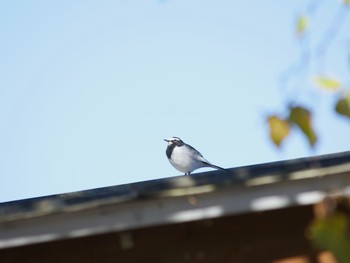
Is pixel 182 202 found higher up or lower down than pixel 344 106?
higher up

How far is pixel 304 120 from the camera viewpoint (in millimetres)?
2109

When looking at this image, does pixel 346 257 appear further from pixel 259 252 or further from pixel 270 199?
pixel 259 252

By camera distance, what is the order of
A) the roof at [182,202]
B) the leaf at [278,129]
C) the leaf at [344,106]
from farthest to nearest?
the roof at [182,202], the leaf at [278,129], the leaf at [344,106]

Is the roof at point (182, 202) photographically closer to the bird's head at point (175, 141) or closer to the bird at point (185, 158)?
the bird at point (185, 158)

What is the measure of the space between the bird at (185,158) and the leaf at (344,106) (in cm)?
1157

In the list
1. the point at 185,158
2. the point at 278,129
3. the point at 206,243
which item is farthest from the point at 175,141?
the point at 278,129

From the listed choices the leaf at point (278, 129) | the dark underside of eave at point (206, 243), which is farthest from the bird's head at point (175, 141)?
the leaf at point (278, 129)

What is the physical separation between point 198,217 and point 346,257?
133 centimetres

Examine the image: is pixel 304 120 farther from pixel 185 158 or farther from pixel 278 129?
pixel 185 158

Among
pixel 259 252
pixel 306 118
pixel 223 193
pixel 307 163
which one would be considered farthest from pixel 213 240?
pixel 306 118

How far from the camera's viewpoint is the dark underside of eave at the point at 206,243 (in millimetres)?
3469

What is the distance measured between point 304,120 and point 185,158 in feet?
39.6

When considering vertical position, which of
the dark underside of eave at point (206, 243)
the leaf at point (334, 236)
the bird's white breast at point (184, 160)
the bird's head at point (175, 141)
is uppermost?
the bird's head at point (175, 141)

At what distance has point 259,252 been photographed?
3.48 m
